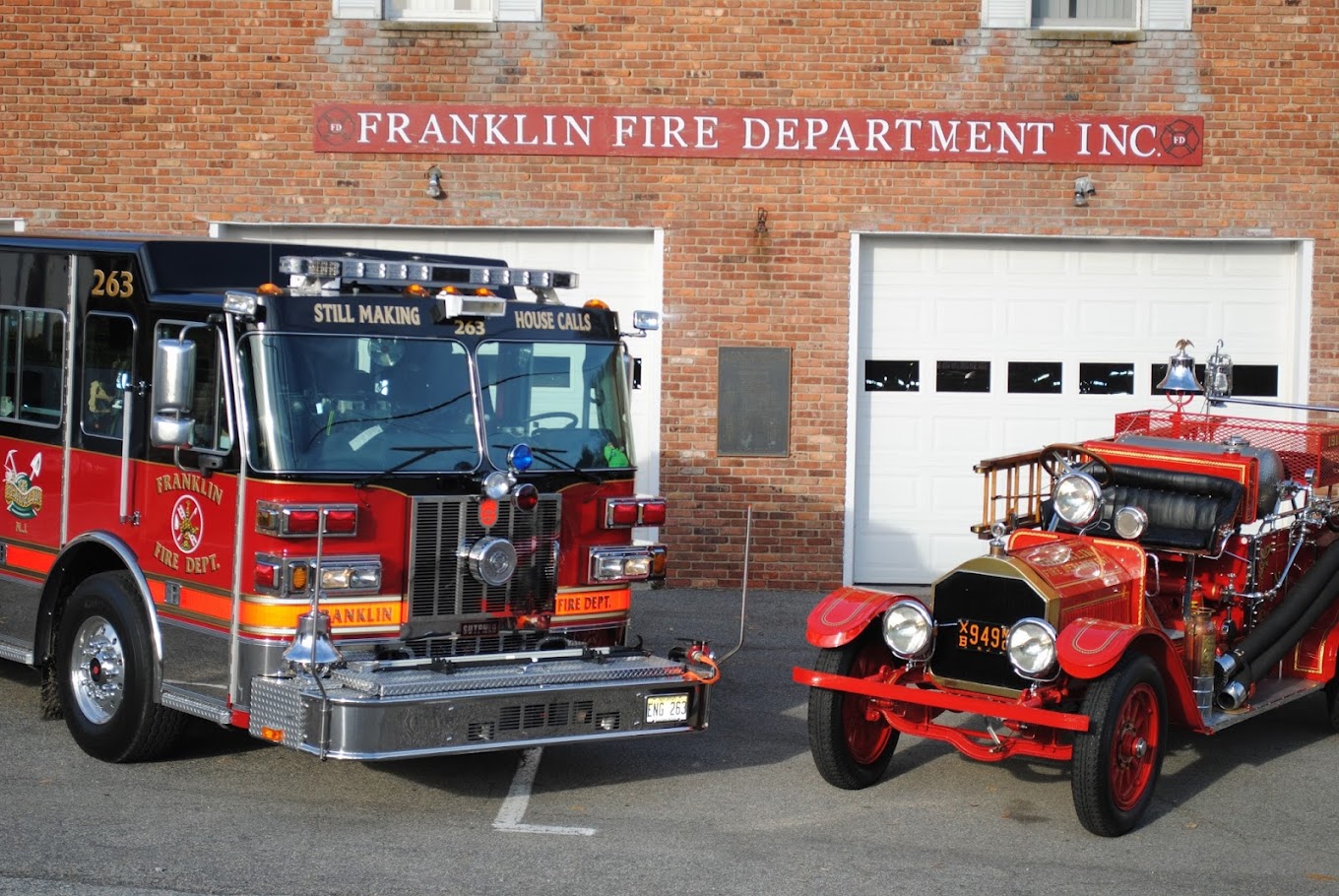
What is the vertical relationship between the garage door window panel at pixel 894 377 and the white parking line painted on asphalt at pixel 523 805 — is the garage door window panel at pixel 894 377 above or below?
above

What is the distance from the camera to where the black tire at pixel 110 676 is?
302 inches

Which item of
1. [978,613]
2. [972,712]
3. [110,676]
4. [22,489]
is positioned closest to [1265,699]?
[978,613]

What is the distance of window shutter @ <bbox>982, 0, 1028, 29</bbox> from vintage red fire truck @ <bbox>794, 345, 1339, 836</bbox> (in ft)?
16.5

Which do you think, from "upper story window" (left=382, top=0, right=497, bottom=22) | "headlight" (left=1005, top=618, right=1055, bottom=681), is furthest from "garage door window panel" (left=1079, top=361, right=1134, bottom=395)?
"headlight" (left=1005, top=618, right=1055, bottom=681)

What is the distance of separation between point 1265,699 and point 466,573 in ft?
13.1

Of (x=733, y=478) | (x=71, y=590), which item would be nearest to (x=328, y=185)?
(x=733, y=478)

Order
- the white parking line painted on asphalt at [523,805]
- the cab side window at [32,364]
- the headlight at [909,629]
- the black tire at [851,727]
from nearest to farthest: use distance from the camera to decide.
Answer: the white parking line painted on asphalt at [523,805] → the headlight at [909,629] → the black tire at [851,727] → the cab side window at [32,364]

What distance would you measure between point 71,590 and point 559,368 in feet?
8.73

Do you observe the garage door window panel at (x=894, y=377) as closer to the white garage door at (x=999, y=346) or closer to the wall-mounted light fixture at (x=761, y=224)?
the white garage door at (x=999, y=346)

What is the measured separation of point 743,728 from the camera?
29.7ft

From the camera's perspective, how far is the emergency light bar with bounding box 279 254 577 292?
24.4 ft

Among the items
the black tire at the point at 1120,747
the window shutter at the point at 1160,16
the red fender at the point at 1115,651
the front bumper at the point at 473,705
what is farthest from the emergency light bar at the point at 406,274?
the window shutter at the point at 1160,16

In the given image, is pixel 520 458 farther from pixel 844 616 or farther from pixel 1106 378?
pixel 1106 378

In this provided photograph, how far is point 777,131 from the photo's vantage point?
43.6 ft
